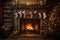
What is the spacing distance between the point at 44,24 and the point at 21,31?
3.28ft

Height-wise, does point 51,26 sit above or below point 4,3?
below

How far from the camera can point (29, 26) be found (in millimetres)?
6312

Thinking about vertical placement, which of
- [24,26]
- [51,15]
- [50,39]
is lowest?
[50,39]

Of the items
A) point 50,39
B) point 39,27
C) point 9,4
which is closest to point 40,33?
point 39,27

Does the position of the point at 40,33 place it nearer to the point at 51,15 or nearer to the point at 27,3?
the point at 51,15

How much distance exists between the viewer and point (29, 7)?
19.6ft

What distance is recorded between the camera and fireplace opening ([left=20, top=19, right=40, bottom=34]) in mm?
6246

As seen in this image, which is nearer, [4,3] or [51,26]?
[51,26]

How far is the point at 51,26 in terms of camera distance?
5430 mm

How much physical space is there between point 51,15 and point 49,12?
15.8 inches

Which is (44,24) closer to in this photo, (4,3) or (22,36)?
(22,36)

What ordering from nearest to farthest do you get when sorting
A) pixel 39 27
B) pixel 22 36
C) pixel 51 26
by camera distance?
pixel 51 26 → pixel 22 36 → pixel 39 27

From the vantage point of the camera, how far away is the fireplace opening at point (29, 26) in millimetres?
6246

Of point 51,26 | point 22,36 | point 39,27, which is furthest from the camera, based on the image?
point 39,27
